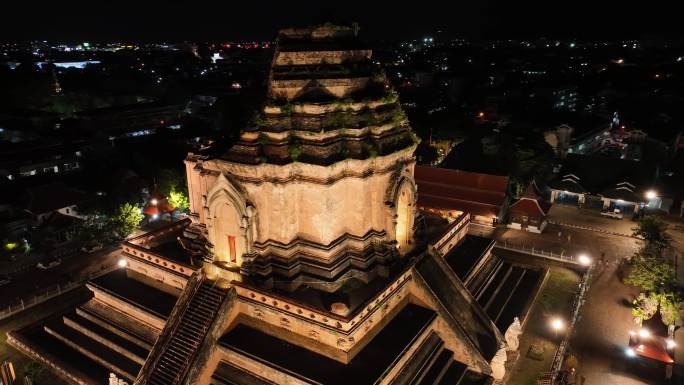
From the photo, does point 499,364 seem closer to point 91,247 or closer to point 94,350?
point 94,350

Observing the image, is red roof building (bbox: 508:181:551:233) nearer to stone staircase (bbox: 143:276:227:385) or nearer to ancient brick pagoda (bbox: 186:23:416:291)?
ancient brick pagoda (bbox: 186:23:416:291)

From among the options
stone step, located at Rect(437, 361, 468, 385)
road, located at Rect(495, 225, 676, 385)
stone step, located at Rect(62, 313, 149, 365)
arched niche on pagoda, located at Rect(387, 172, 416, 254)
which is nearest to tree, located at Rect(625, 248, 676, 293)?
road, located at Rect(495, 225, 676, 385)

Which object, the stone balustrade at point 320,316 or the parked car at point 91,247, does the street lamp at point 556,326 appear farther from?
the parked car at point 91,247

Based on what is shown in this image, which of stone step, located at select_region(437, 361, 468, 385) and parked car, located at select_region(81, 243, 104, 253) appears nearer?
stone step, located at select_region(437, 361, 468, 385)

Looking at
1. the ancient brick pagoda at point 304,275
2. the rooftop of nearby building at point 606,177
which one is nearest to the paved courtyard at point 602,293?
the rooftop of nearby building at point 606,177

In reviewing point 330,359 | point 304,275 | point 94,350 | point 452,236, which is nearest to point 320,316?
point 330,359

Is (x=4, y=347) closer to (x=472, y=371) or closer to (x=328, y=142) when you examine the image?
(x=328, y=142)
